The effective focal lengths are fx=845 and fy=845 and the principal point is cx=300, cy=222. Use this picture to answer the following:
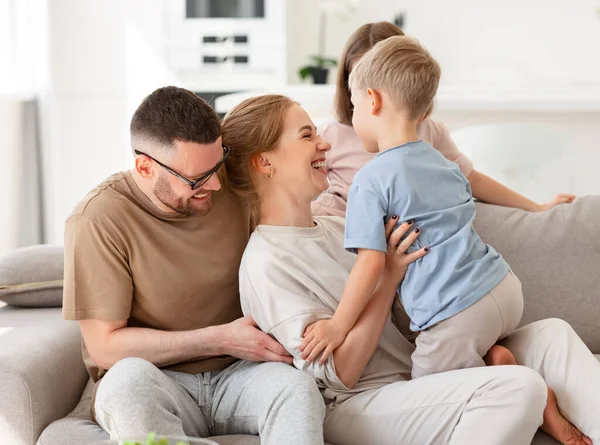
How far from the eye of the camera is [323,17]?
5.38 meters

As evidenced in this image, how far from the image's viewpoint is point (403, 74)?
179 centimetres

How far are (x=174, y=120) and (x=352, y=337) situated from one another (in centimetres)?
59

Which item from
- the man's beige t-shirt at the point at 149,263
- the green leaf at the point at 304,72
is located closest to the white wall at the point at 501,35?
the green leaf at the point at 304,72

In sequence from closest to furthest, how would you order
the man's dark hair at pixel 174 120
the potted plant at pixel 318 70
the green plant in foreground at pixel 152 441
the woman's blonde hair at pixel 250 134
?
the green plant in foreground at pixel 152 441
the man's dark hair at pixel 174 120
the woman's blonde hair at pixel 250 134
the potted plant at pixel 318 70

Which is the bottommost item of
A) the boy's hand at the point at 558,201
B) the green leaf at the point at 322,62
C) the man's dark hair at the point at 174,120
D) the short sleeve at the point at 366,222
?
the boy's hand at the point at 558,201

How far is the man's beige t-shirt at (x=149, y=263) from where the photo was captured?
1.77 m

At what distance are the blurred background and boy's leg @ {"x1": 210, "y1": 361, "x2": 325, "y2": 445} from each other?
2.70 m

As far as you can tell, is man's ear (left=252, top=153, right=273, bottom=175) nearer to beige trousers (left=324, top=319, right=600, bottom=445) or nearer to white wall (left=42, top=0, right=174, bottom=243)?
beige trousers (left=324, top=319, right=600, bottom=445)

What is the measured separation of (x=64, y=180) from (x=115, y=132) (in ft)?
1.34

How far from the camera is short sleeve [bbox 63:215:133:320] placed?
1.77 meters

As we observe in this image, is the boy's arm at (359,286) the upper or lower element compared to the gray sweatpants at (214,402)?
upper

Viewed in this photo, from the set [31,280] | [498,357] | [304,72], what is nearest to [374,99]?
[498,357]

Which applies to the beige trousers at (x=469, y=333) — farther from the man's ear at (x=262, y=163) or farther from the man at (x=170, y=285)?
the man's ear at (x=262, y=163)

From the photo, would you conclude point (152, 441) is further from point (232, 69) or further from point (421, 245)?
point (232, 69)
